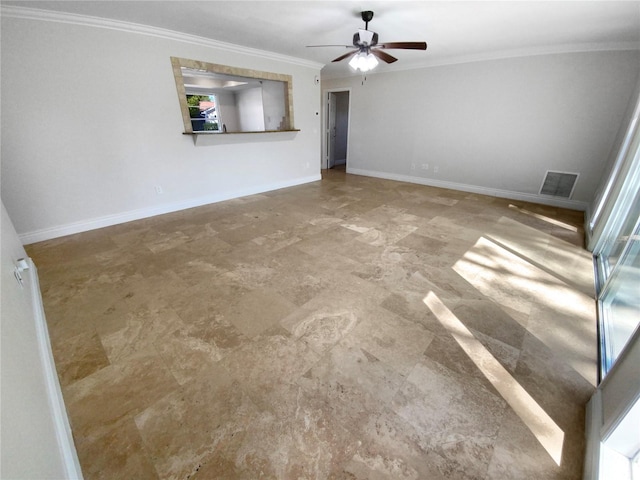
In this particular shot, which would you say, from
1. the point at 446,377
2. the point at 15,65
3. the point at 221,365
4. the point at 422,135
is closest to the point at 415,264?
the point at 446,377

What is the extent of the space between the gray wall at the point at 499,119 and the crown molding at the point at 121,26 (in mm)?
2957

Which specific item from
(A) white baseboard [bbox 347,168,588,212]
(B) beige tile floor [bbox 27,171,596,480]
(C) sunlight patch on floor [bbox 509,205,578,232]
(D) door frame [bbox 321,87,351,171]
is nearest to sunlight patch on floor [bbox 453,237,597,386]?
(B) beige tile floor [bbox 27,171,596,480]

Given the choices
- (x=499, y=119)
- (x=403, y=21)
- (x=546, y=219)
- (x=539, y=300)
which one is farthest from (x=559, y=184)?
(x=403, y=21)

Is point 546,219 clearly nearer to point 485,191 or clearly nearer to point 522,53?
point 485,191

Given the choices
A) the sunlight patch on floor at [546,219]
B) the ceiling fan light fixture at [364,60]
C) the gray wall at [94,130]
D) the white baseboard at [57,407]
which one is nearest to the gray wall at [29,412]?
the white baseboard at [57,407]

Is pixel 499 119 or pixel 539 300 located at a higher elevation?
pixel 499 119

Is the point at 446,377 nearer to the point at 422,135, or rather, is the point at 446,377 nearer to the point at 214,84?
the point at 422,135

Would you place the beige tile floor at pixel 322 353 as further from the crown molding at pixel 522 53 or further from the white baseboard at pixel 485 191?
the crown molding at pixel 522 53

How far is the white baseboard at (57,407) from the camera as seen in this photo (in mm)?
1116

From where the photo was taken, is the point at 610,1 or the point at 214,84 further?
the point at 214,84

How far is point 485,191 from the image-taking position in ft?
17.9

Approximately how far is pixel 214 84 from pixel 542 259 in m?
9.26

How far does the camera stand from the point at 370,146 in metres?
6.82

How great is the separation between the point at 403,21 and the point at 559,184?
3894 millimetres
